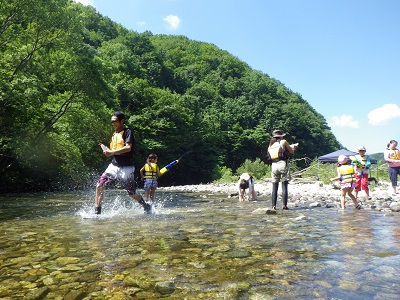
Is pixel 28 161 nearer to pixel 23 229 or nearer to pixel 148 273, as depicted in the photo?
pixel 23 229

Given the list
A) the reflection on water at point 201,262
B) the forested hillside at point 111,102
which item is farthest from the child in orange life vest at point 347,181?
the forested hillside at point 111,102

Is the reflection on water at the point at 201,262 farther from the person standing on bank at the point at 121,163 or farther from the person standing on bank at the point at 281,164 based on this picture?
the person standing on bank at the point at 281,164

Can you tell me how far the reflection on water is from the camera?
104 inches

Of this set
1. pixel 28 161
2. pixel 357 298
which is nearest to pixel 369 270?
pixel 357 298

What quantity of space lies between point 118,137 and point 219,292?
5452 mm

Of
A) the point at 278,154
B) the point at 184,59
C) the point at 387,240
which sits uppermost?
the point at 184,59

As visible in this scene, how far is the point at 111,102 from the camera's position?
99.5 ft

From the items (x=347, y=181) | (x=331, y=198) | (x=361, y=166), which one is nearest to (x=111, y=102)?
(x=331, y=198)

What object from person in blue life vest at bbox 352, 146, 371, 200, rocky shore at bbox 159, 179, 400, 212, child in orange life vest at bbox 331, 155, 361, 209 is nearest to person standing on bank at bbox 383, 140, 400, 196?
rocky shore at bbox 159, 179, 400, 212

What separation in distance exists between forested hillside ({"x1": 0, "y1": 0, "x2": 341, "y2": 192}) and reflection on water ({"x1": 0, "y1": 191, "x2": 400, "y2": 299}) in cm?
1681

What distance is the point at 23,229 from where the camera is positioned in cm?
583

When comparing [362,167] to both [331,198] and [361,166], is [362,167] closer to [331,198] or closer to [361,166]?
[361,166]

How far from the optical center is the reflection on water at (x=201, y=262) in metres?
2.63

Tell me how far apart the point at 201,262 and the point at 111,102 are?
28.7m
